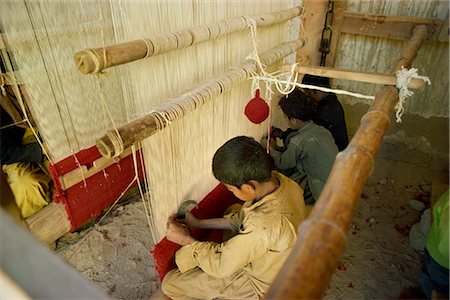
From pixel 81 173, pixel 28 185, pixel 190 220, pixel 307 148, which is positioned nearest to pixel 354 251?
A: pixel 307 148

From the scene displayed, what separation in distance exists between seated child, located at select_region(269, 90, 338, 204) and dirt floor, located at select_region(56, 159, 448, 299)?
2.15 feet

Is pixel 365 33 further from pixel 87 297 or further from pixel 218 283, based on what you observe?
pixel 87 297

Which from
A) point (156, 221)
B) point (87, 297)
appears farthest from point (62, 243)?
point (87, 297)

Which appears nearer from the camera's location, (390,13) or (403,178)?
(390,13)

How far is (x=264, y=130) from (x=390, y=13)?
1.58m

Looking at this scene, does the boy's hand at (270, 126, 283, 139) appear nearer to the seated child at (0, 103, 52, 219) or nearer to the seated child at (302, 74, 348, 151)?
the seated child at (302, 74, 348, 151)

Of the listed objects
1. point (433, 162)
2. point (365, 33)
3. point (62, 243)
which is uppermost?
point (365, 33)

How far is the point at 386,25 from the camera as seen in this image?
2859 millimetres

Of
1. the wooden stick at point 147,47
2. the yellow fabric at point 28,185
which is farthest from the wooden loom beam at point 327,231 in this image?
the yellow fabric at point 28,185

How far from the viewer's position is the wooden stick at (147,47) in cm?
96

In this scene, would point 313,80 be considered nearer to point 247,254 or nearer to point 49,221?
point 247,254

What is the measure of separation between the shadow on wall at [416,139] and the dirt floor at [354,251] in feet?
0.87

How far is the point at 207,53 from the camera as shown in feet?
5.41

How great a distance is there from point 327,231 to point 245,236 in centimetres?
96
